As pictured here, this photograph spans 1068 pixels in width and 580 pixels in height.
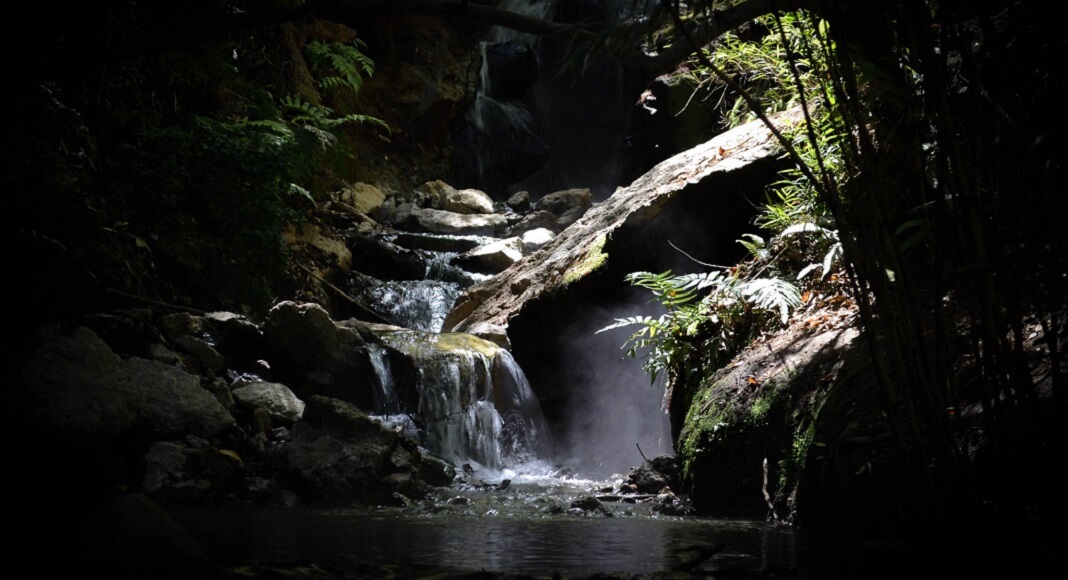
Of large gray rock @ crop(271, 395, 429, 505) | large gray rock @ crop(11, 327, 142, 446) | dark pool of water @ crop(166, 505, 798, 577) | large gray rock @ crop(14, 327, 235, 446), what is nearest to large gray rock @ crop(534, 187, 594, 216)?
large gray rock @ crop(271, 395, 429, 505)

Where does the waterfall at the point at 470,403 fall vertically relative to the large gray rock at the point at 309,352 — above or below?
below

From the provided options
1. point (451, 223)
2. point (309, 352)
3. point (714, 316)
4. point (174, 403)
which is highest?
point (451, 223)

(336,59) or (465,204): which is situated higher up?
(336,59)

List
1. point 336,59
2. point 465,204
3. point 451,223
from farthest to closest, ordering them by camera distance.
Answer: point 465,204
point 451,223
point 336,59

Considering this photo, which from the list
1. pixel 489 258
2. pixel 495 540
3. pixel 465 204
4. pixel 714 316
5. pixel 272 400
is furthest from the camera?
pixel 465 204

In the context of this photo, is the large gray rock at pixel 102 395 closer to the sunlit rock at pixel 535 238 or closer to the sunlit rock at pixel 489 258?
the sunlit rock at pixel 489 258

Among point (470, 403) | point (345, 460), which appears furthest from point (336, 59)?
point (345, 460)

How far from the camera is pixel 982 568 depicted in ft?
5.67

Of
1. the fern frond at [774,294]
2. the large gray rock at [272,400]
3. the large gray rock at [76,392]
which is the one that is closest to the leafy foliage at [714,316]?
the fern frond at [774,294]

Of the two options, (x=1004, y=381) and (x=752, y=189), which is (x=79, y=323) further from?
(x=1004, y=381)

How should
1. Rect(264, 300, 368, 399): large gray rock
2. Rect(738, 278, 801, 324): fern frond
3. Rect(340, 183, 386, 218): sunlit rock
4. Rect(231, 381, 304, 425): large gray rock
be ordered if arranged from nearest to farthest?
Rect(738, 278, 801, 324): fern frond
Rect(231, 381, 304, 425): large gray rock
Rect(264, 300, 368, 399): large gray rock
Rect(340, 183, 386, 218): sunlit rock

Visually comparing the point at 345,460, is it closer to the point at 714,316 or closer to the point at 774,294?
the point at 714,316

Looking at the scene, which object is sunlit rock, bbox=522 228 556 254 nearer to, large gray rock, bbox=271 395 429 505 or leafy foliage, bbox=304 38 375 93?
leafy foliage, bbox=304 38 375 93

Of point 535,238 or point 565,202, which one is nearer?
point 535,238
